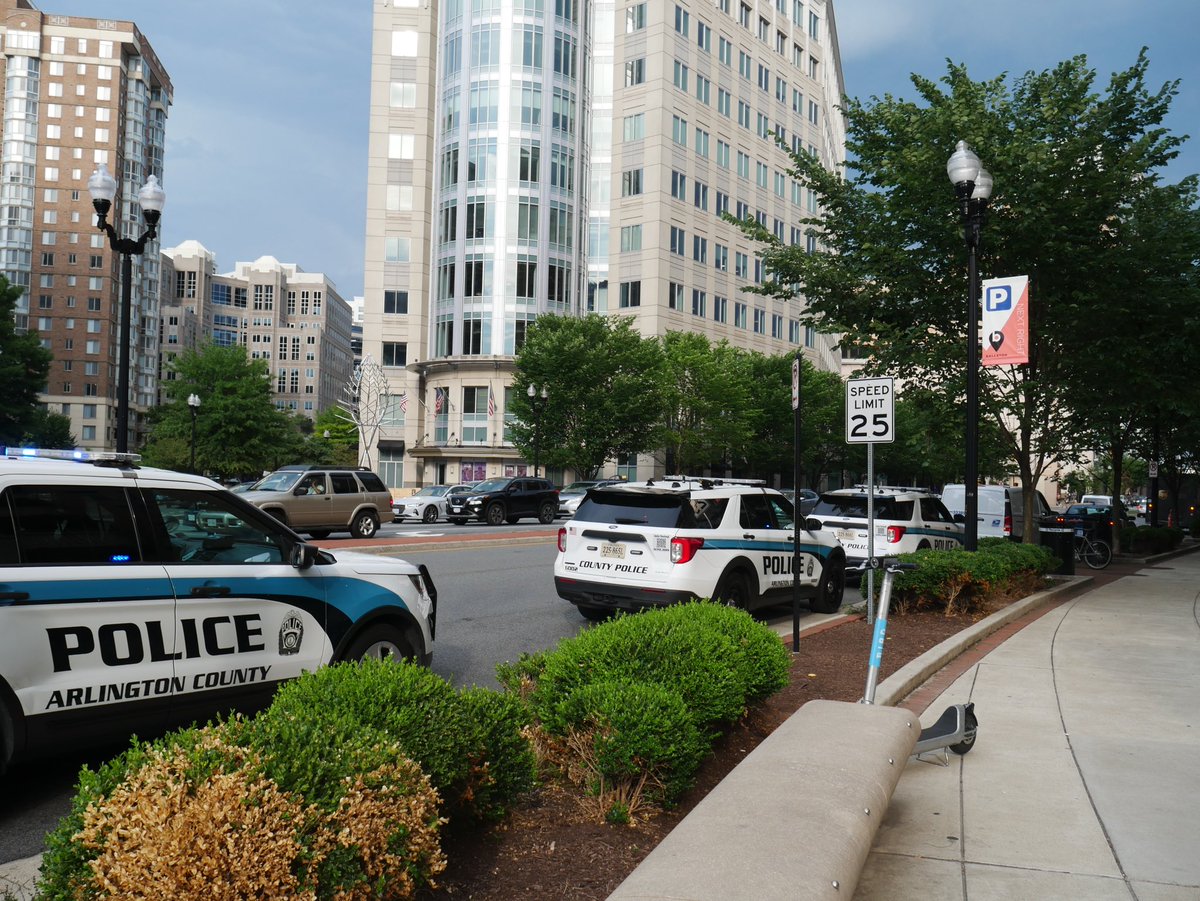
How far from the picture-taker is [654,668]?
532 cm

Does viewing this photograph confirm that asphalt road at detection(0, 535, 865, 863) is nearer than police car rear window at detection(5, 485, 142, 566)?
No

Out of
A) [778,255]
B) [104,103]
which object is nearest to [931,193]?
[778,255]

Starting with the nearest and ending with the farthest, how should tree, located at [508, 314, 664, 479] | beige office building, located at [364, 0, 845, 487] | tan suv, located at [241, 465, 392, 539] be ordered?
tan suv, located at [241, 465, 392, 539], tree, located at [508, 314, 664, 479], beige office building, located at [364, 0, 845, 487]

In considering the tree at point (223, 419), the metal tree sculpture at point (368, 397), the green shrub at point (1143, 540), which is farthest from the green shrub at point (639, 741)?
the tree at point (223, 419)

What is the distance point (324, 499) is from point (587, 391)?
27604 millimetres

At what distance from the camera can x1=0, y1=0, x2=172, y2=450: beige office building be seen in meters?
117

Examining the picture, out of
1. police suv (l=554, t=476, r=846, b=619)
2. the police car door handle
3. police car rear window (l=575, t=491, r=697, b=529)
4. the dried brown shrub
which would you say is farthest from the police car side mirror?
police car rear window (l=575, t=491, r=697, b=529)

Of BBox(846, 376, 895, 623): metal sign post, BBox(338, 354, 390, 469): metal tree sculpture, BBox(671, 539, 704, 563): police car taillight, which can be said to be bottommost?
Answer: BBox(671, 539, 704, 563): police car taillight

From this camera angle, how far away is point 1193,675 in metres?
9.09

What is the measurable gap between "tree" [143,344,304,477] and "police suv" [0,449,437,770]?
61.9 meters

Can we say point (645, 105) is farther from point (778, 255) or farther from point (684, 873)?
point (684, 873)

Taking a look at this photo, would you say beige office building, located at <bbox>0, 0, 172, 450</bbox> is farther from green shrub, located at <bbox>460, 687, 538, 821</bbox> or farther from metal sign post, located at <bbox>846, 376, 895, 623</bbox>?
green shrub, located at <bbox>460, 687, 538, 821</bbox>

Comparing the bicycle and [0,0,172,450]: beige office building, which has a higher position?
[0,0,172,450]: beige office building

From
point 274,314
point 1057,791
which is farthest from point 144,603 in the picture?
point 274,314
